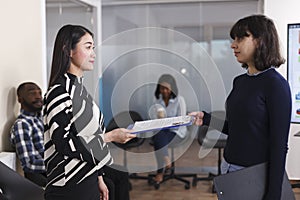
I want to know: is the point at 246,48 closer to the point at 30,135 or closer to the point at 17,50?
the point at 30,135

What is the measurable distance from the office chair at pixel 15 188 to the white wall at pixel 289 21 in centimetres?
283

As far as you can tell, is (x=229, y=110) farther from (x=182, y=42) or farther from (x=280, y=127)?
(x=182, y=42)

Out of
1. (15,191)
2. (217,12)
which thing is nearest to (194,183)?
(217,12)

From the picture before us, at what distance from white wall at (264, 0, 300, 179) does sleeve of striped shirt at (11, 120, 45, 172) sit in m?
2.53

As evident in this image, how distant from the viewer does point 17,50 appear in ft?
10.2

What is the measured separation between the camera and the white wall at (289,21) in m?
4.30

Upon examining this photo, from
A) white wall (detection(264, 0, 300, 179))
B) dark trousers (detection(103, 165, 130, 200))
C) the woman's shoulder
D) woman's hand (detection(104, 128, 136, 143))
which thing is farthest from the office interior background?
dark trousers (detection(103, 165, 130, 200))

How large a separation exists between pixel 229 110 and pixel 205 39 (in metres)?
3.38

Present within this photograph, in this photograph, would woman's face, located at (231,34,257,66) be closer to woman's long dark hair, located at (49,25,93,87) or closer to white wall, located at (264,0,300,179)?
woman's long dark hair, located at (49,25,93,87)

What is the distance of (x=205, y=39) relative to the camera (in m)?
5.02

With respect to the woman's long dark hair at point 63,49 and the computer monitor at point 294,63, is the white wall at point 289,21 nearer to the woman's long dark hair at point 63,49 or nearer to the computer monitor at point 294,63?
the computer monitor at point 294,63

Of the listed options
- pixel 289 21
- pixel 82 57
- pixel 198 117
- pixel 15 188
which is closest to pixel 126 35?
pixel 82 57

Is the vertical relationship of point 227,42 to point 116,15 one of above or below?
below

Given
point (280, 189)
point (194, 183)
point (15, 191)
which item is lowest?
point (194, 183)
